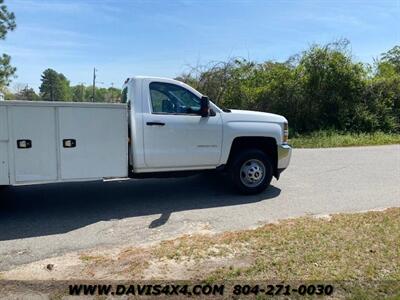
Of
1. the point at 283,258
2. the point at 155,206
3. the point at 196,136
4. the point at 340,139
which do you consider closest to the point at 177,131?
the point at 196,136

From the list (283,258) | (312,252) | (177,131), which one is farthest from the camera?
(177,131)

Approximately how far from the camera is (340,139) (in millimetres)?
15039

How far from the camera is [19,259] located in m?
4.39

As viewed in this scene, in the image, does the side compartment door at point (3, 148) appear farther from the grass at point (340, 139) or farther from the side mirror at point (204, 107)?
the grass at point (340, 139)

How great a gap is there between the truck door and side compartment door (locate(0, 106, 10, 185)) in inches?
78.4

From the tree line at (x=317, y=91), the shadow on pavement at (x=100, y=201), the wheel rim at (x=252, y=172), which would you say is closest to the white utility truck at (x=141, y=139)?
the wheel rim at (x=252, y=172)

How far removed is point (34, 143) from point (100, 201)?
1.75 meters

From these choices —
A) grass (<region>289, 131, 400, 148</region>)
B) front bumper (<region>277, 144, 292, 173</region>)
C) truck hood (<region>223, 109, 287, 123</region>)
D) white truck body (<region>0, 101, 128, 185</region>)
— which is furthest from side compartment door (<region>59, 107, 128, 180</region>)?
grass (<region>289, 131, 400, 148</region>)

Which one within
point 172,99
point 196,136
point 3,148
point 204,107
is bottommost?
point 3,148

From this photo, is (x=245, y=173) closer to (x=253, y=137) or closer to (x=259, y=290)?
(x=253, y=137)

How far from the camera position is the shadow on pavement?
18.3ft

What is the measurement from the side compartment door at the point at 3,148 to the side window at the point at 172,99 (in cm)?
220

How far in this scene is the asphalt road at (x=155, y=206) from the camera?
502 centimetres

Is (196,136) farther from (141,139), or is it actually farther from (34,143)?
(34,143)
